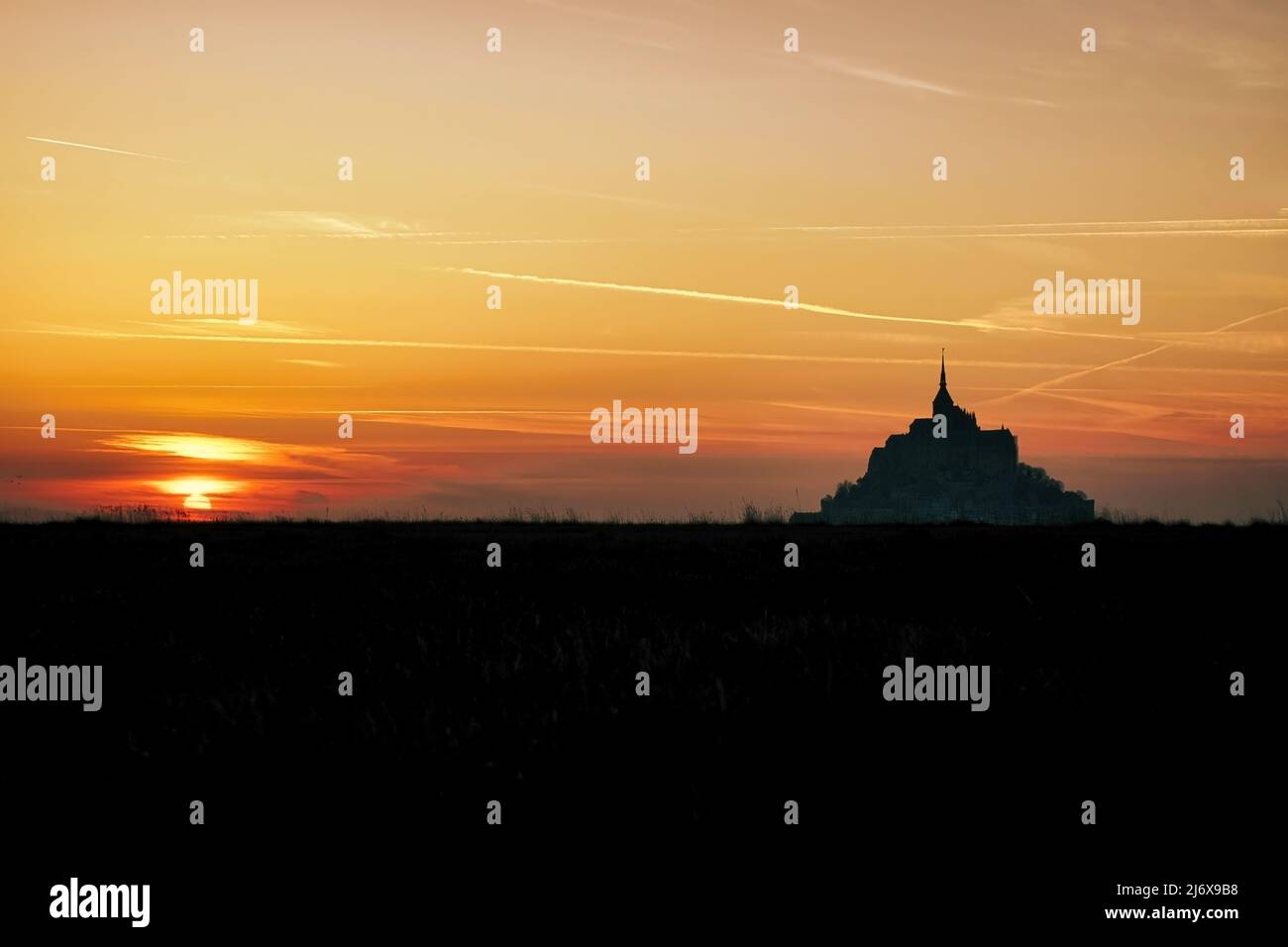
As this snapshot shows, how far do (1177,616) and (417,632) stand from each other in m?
9.87

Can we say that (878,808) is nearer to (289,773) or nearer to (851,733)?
(851,733)

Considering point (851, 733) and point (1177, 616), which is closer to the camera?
point (851, 733)

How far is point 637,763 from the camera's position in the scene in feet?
28.0

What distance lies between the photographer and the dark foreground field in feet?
22.9

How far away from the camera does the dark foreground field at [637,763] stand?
22.9ft
